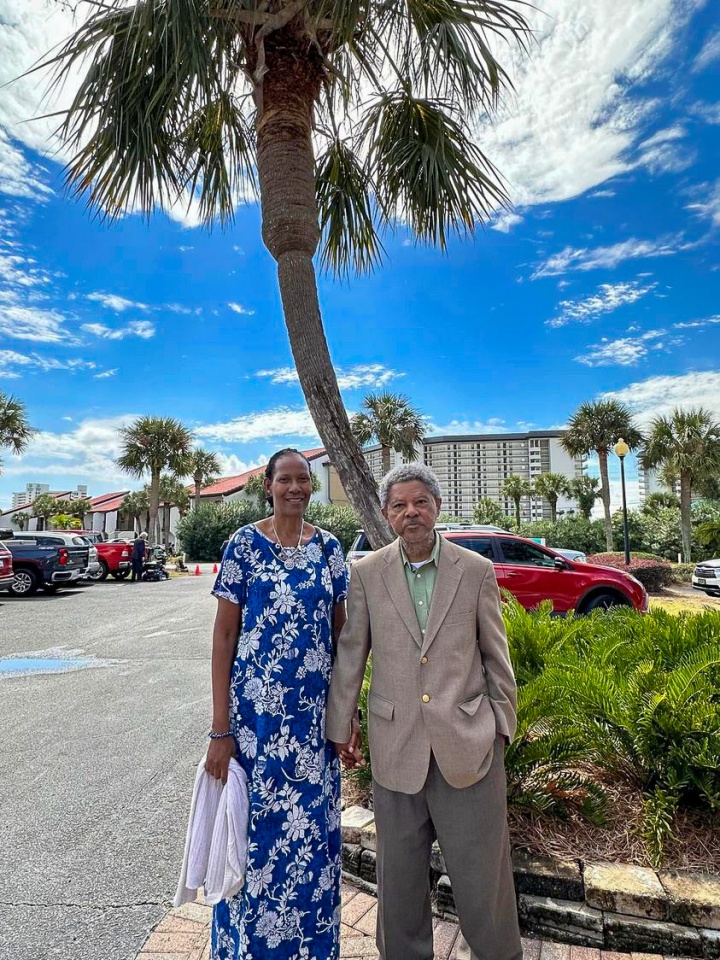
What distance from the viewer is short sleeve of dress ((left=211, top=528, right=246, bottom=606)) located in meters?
1.95

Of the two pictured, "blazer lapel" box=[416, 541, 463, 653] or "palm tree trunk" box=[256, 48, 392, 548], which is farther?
"palm tree trunk" box=[256, 48, 392, 548]

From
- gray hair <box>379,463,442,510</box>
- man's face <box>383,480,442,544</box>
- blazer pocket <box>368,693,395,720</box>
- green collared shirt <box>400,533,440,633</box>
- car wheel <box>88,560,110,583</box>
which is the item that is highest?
gray hair <box>379,463,442,510</box>

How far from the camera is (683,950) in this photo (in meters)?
Answer: 2.00

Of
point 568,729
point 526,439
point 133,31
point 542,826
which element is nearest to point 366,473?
point 568,729

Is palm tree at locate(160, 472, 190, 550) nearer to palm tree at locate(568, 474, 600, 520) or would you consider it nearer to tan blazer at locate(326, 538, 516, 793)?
palm tree at locate(568, 474, 600, 520)

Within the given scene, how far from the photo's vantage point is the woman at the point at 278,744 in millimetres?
1838

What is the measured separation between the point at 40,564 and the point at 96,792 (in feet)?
42.3

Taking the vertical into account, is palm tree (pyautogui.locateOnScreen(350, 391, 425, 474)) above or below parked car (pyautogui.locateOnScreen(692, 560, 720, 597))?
above

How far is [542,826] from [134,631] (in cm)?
861

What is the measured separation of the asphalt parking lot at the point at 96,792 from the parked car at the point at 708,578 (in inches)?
492

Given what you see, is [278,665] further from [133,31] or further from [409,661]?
[133,31]

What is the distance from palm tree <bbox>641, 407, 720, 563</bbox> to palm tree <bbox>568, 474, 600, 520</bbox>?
2825cm

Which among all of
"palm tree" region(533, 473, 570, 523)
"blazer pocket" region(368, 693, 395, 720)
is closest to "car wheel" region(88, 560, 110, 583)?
"blazer pocket" region(368, 693, 395, 720)

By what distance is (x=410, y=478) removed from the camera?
1.97 metres
